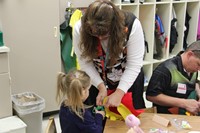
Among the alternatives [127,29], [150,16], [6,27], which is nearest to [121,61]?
[127,29]

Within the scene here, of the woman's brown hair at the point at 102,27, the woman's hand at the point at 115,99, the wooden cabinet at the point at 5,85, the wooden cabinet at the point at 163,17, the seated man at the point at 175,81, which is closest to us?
the woman's brown hair at the point at 102,27

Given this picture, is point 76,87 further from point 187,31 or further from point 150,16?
point 187,31

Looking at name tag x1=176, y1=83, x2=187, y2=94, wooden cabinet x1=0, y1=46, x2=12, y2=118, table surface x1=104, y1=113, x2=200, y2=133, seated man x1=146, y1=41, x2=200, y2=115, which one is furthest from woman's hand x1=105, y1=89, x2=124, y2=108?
wooden cabinet x1=0, y1=46, x2=12, y2=118

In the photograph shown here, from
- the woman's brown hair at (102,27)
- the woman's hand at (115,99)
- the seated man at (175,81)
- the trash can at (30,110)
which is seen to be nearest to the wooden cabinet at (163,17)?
the trash can at (30,110)

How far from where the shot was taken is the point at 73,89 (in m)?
1.46

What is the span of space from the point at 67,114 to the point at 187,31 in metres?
3.40

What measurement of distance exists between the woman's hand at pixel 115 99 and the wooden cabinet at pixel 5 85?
1239 mm

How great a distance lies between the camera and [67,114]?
1467mm

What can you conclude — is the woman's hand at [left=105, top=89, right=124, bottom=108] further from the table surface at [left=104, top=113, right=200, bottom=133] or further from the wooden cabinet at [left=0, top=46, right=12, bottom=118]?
the wooden cabinet at [left=0, top=46, right=12, bottom=118]

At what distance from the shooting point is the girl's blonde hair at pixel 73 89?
1.45m

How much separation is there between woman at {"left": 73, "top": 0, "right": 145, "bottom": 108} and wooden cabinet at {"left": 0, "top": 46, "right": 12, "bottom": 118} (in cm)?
98

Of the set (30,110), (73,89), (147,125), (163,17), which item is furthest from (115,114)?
(163,17)

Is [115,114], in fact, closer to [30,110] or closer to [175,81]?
[175,81]

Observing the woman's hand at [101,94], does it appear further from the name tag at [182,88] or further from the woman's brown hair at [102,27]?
the name tag at [182,88]
